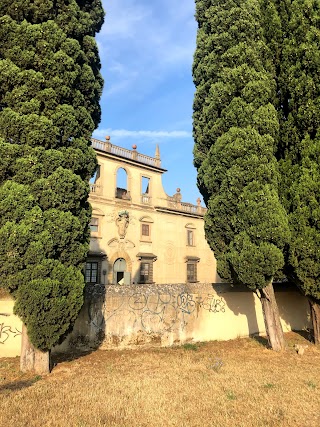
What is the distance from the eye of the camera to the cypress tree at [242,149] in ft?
33.4

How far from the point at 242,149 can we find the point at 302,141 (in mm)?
2434

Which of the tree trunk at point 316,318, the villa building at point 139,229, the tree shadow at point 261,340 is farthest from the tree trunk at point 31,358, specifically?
the villa building at point 139,229

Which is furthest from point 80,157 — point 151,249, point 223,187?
point 151,249

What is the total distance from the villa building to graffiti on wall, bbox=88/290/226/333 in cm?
1106

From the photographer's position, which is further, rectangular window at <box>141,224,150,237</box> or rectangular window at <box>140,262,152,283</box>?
rectangular window at <box>141,224,150,237</box>

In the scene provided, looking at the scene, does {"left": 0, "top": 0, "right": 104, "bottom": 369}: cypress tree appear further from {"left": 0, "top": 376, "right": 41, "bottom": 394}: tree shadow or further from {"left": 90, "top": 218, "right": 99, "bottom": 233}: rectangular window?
{"left": 90, "top": 218, "right": 99, "bottom": 233}: rectangular window

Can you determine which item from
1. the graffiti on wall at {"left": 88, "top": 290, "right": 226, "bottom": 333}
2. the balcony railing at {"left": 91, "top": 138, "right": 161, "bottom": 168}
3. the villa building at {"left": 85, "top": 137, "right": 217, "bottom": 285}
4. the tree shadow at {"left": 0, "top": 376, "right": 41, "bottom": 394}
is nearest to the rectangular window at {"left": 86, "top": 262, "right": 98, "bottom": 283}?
the villa building at {"left": 85, "top": 137, "right": 217, "bottom": 285}

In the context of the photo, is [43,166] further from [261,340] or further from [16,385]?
[261,340]

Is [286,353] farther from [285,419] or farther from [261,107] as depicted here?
[261,107]

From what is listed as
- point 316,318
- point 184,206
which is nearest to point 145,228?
point 184,206

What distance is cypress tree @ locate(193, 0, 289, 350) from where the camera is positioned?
1018cm

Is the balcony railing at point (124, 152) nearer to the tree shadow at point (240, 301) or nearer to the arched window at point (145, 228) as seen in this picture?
the arched window at point (145, 228)

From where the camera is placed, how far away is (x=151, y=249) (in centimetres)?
2730

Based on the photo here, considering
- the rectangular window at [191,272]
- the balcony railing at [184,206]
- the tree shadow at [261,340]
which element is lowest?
the tree shadow at [261,340]
